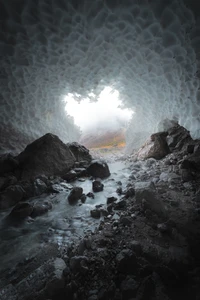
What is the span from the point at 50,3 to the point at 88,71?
2033 mm

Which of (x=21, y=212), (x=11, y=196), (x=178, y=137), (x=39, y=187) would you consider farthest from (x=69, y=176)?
(x=178, y=137)

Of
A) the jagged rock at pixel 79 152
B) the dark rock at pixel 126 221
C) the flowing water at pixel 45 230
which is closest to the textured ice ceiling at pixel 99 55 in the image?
the jagged rock at pixel 79 152

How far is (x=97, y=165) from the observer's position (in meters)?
4.79

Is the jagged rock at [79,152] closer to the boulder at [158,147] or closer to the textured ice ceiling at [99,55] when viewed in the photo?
the textured ice ceiling at [99,55]

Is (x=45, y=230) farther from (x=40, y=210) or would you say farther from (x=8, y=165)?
(x=8, y=165)

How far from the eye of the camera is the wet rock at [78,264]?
1.40 m

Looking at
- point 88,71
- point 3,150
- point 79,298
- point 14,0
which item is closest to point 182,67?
point 88,71

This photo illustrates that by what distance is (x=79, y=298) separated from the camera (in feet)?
4.01

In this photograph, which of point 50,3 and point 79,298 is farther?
point 50,3

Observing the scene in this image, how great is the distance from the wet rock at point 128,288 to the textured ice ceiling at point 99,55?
3335 mm

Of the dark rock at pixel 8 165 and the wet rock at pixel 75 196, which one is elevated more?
the dark rock at pixel 8 165

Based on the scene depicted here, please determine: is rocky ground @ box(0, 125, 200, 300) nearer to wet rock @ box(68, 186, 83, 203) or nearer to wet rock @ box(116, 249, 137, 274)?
wet rock @ box(116, 249, 137, 274)

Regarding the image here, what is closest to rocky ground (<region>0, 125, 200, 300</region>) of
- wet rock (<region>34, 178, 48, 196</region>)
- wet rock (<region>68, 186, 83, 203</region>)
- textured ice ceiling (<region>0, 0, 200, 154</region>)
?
wet rock (<region>68, 186, 83, 203</region>)

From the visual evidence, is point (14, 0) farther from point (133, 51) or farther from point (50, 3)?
point (133, 51)
